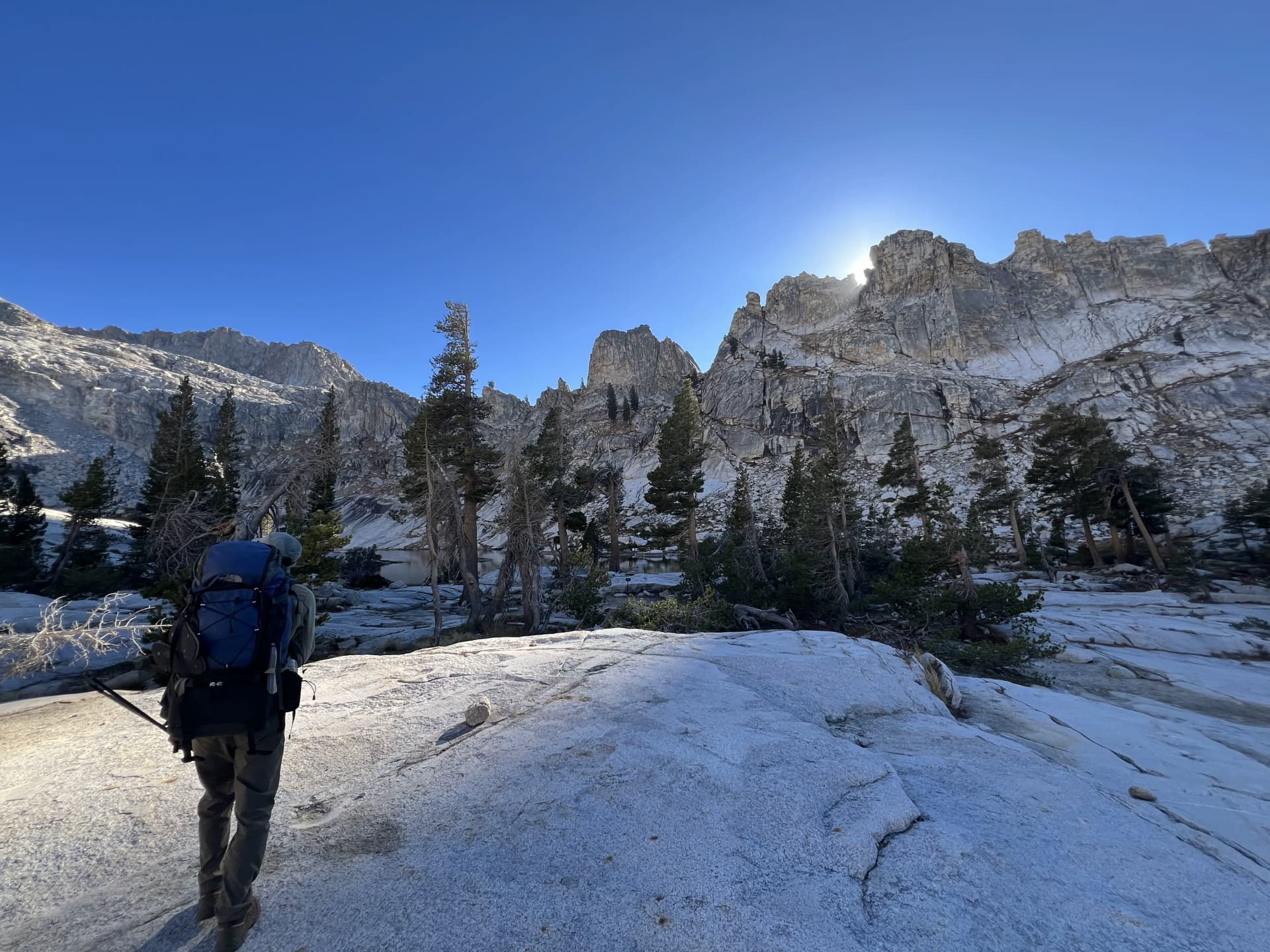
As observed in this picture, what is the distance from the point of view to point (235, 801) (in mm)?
2740

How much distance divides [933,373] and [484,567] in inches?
2403

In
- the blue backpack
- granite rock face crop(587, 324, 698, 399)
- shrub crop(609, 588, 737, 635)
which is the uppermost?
granite rock face crop(587, 324, 698, 399)

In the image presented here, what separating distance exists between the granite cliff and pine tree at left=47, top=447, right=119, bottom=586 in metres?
21.0

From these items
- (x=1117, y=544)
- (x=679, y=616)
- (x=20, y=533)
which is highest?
(x=20, y=533)

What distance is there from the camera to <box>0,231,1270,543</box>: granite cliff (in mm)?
52219

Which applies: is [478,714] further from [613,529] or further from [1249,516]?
[1249,516]

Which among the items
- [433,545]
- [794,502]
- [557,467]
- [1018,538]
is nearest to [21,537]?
[433,545]

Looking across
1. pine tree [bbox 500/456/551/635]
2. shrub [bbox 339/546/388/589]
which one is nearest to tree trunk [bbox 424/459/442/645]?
pine tree [bbox 500/456/551/635]

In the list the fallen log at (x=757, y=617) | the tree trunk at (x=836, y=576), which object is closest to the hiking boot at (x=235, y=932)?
the fallen log at (x=757, y=617)

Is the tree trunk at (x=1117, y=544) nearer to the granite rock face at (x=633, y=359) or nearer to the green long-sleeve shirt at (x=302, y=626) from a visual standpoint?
the green long-sleeve shirt at (x=302, y=626)

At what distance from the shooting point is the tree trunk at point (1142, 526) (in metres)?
23.2

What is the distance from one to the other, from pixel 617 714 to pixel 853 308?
90217mm

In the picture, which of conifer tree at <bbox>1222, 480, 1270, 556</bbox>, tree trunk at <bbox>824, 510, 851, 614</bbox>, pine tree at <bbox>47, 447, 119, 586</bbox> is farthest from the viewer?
pine tree at <bbox>47, 447, 119, 586</bbox>

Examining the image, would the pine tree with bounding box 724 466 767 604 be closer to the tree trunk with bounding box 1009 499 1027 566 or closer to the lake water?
the lake water
